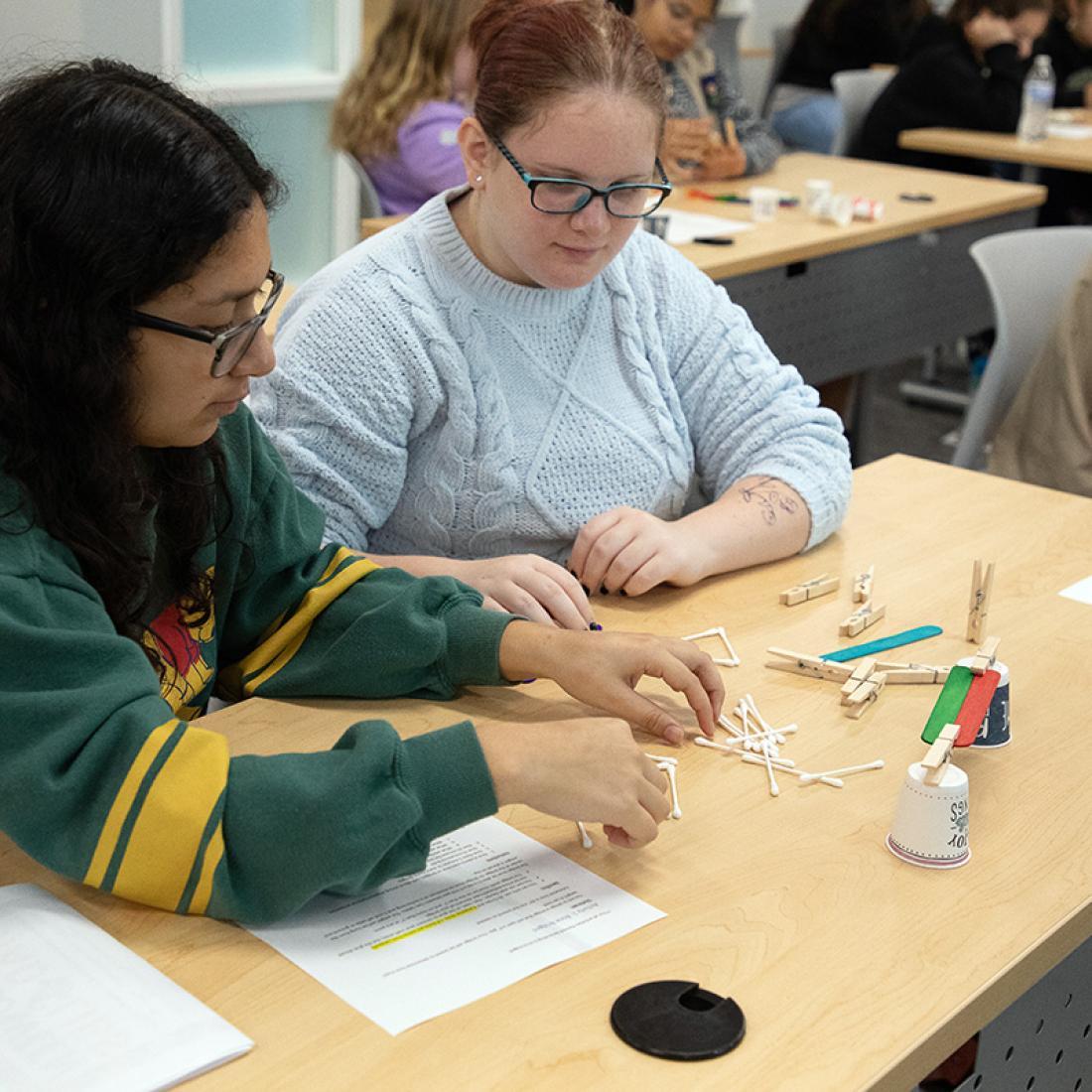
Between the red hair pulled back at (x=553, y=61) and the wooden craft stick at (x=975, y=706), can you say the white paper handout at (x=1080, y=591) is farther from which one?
the red hair pulled back at (x=553, y=61)

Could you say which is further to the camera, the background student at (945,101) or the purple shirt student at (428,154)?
the background student at (945,101)

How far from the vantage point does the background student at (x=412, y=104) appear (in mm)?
3680

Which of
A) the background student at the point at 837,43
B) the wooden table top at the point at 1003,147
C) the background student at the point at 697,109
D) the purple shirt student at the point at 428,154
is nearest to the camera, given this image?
the purple shirt student at the point at 428,154

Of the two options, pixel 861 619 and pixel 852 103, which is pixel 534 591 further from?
pixel 852 103

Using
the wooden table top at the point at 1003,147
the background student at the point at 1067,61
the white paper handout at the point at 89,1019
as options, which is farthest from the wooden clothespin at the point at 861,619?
the background student at the point at 1067,61

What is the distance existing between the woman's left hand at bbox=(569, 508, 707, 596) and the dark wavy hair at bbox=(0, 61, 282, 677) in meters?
0.64

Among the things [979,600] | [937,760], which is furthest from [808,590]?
[937,760]

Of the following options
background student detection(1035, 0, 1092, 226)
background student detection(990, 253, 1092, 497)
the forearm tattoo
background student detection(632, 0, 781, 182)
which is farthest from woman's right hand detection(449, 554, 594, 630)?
background student detection(1035, 0, 1092, 226)

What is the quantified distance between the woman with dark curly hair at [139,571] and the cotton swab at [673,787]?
0.05 m

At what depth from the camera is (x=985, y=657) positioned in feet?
4.73

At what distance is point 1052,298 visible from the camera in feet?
10.0

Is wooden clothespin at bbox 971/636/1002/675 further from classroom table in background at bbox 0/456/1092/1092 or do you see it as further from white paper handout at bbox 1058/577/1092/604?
white paper handout at bbox 1058/577/1092/604

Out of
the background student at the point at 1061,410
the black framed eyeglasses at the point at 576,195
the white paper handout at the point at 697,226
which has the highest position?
the black framed eyeglasses at the point at 576,195

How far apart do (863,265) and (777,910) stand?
2973 mm
